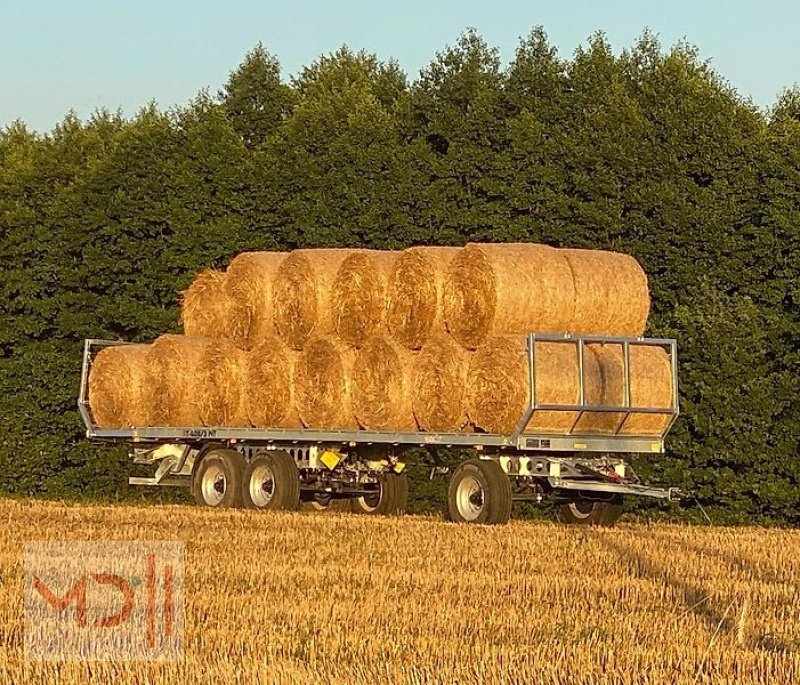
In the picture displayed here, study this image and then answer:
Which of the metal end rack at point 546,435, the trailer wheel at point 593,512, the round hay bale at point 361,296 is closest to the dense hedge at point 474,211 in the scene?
the trailer wheel at point 593,512

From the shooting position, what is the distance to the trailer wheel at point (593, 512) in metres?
24.5

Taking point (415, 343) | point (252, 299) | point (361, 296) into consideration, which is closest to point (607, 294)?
point (415, 343)

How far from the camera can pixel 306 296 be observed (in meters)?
25.2

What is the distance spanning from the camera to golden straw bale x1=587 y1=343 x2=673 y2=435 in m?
22.7

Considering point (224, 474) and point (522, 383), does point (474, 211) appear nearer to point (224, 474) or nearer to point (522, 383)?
point (224, 474)

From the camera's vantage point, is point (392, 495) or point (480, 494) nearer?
point (480, 494)

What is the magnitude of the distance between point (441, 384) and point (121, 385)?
275 inches

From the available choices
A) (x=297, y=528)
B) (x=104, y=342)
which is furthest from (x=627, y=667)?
(x=104, y=342)

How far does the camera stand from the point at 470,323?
22688 mm

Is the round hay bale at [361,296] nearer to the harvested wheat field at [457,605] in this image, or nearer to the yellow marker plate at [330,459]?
the yellow marker plate at [330,459]

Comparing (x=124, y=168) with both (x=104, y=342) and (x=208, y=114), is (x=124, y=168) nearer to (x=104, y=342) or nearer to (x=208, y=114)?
(x=208, y=114)

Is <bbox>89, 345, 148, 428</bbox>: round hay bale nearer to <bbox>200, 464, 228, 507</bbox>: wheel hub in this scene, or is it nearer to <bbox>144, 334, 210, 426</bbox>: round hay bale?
<bbox>144, 334, 210, 426</bbox>: round hay bale

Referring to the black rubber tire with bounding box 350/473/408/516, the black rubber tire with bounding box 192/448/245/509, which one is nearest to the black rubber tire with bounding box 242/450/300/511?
the black rubber tire with bounding box 192/448/245/509

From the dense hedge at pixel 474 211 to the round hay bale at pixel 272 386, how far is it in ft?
26.3
